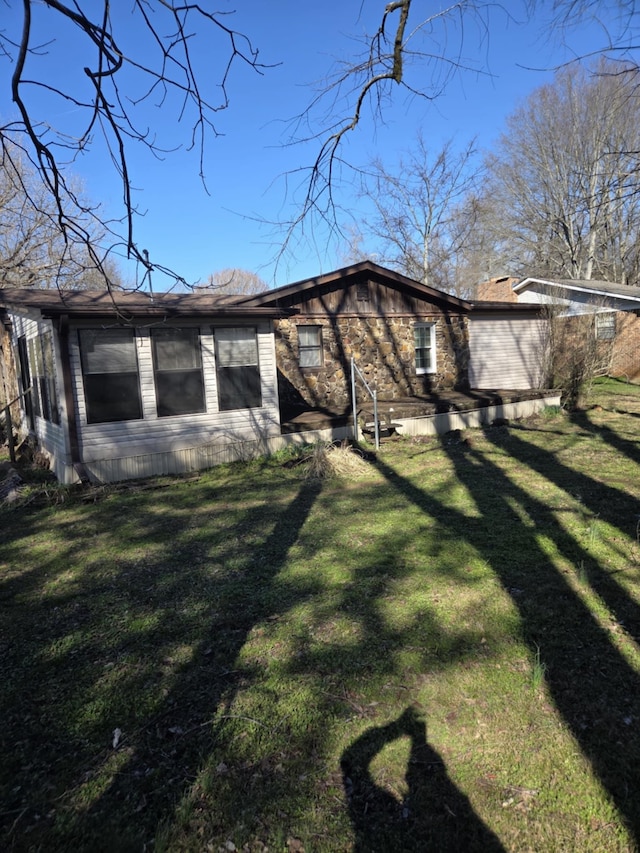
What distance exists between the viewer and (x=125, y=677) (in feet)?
10.4

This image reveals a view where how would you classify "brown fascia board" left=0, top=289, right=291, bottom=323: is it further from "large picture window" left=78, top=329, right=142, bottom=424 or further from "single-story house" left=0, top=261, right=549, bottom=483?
"large picture window" left=78, top=329, right=142, bottom=424

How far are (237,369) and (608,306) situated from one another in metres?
11.2

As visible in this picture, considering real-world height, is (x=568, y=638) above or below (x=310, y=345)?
below

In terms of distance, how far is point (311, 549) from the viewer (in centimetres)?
514

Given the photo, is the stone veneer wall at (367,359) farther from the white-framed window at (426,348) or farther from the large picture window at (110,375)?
the large picture window at (110,375)

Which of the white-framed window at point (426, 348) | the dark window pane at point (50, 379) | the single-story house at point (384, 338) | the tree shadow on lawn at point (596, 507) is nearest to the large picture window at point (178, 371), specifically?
the dark window pane at point (50, 379)

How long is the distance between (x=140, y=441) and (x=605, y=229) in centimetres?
2831

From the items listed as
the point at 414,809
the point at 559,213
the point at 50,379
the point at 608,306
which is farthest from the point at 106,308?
the point at 559,213

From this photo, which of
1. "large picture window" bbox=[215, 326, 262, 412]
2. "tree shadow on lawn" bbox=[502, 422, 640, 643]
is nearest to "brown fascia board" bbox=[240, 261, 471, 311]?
"large picture window" bbox=[215, 326, 262, 412]

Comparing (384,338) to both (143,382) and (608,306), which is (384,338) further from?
(608,306)

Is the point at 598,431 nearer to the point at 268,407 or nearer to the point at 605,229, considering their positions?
the point at 268,407

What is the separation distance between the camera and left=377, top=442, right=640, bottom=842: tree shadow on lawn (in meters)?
2.36

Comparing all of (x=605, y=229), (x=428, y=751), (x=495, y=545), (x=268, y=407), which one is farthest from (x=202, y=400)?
(x=605, y=229)

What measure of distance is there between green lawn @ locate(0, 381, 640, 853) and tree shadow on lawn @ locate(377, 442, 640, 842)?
0.02 m
